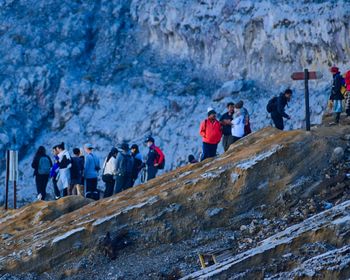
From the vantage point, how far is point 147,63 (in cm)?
3456

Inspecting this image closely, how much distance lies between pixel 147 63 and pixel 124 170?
42.4ft

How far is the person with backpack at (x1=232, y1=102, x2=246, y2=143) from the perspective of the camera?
70.2 ft

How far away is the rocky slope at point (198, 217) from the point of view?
16828mm

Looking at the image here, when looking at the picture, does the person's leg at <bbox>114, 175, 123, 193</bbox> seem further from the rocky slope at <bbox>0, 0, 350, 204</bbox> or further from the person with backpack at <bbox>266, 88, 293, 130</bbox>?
the rocky slope at <bbox>0, 0, 350, 204</bbox>

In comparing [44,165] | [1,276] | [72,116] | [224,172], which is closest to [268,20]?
[72,116]

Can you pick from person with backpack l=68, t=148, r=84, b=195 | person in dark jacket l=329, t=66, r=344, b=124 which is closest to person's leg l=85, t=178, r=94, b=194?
person with backpack l=68, t=148, r=84, b=195

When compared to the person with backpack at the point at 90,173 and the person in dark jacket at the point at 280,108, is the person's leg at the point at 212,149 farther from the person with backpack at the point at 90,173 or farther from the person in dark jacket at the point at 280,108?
the person with backpack at the point at 90,173

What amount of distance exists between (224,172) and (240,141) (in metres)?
2.25

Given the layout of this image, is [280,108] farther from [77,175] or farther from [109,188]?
[77,175]

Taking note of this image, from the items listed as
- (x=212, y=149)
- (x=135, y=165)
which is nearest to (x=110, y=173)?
(x=135, y=165)

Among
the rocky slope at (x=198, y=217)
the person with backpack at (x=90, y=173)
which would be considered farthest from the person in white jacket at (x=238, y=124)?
the person with backpack at (x=90, y=173)

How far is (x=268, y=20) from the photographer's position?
3173cm

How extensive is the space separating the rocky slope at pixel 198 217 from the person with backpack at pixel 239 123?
2.48 meters

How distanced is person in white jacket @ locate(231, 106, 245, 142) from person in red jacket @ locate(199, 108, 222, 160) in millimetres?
300
